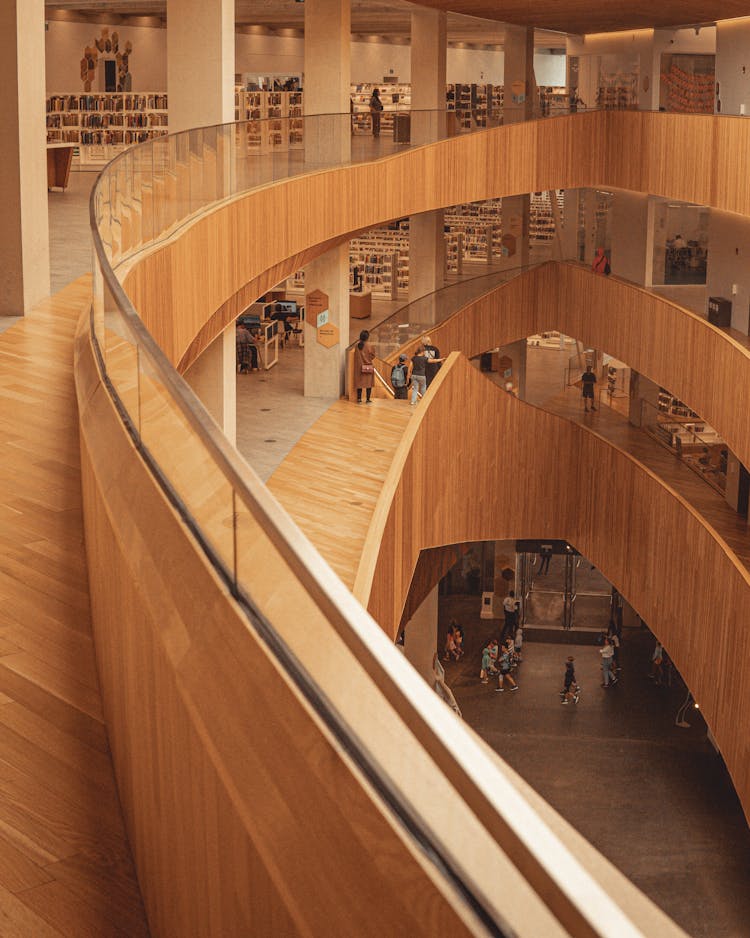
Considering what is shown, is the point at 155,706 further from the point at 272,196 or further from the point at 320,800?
the point at 272,196

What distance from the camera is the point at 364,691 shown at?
78.0 inches

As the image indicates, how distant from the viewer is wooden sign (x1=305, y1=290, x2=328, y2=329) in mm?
20438

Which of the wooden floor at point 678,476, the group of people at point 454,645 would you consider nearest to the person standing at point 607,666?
the group of people at point 454,645

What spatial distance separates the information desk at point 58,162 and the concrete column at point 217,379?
5960 millimetres

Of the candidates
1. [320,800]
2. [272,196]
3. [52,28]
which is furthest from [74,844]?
[52,28]

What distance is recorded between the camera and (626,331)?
22.0 metres

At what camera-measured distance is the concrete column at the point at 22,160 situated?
11156mm

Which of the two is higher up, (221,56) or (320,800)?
(221,56)

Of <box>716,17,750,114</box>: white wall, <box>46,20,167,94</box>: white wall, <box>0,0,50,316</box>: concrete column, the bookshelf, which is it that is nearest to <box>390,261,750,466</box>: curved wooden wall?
<box>716,17,750,114</box>: white wall

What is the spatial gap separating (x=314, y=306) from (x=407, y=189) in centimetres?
235

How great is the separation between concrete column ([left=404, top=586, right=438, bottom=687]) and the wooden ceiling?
9.61m

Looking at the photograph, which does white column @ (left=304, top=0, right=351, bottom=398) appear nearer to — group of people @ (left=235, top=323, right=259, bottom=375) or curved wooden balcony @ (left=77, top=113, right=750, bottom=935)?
group of people @ (left=235, top=323, right=259, bottom=375)

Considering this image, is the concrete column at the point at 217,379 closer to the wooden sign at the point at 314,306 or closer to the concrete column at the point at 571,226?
the wooden sign at the point at 314,306

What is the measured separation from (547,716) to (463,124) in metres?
9.67
